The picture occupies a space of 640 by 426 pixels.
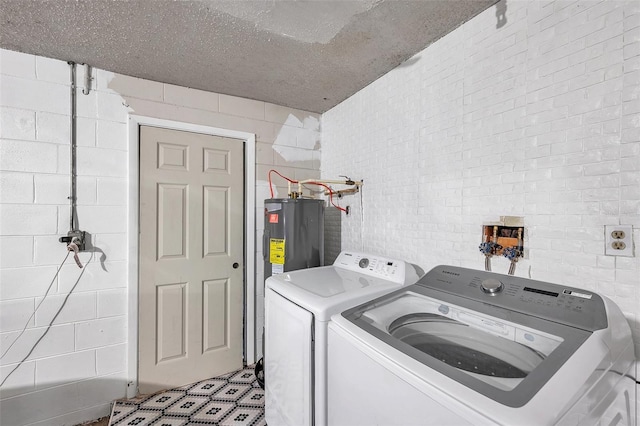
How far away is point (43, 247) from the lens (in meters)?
1.84

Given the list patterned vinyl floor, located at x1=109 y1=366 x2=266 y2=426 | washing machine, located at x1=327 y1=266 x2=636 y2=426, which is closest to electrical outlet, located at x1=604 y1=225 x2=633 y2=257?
washing machine, located at x1=327 y1=266 x2=636 y2=426

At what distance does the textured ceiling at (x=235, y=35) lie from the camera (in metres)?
1.43

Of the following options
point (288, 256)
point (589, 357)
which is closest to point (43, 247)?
point (288, 256)

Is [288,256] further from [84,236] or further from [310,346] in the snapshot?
[84,236]

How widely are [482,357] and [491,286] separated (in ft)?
1.06

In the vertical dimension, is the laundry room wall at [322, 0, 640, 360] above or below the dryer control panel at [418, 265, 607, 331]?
above

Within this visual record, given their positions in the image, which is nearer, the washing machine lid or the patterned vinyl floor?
the washing machine lid

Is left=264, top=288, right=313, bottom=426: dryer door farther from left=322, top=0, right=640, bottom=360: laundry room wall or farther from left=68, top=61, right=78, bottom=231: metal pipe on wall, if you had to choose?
left=68, top=61, right=78, bottom=231: metal pipe on wall

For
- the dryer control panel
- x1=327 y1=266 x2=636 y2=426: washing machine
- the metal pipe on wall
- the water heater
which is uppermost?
the metal pipe on wall

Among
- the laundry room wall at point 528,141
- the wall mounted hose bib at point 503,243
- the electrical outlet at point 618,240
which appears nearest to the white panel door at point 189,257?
the laundry room wall at point 528,141

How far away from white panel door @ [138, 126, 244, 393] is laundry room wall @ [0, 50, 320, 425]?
0.47 ft

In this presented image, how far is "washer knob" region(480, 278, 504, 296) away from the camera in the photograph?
4.14 ft

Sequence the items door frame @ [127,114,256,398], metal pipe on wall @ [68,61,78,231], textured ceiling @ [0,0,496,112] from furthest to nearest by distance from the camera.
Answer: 1. door frame @ [127,114,256,398]
2. metal pipe on wall @ [68,61,78,231]
3. textured ceiling @ [0,0,496,112]

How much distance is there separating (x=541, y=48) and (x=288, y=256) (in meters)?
1.79
